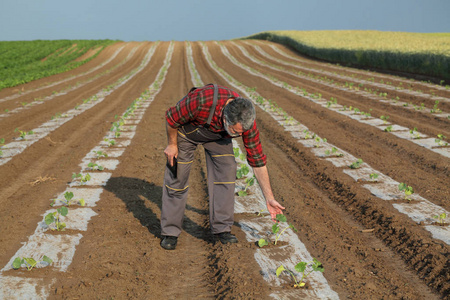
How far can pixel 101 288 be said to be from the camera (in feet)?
12.3

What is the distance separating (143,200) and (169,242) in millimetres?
1604

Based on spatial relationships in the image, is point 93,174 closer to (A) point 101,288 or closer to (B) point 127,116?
(A) point 101,288

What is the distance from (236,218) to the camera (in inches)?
209

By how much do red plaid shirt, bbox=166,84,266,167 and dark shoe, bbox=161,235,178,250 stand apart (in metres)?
1.29

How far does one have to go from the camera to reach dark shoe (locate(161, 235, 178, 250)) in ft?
14.9

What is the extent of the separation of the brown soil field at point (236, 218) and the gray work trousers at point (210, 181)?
0.32 metres

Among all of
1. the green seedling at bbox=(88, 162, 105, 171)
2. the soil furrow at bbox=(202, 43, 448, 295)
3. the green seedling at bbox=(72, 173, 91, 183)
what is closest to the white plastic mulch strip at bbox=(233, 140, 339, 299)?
the soil furrow at bbox=(202, 43, 448, 295)

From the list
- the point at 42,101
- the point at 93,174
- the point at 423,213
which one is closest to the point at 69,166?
the point at 93,174

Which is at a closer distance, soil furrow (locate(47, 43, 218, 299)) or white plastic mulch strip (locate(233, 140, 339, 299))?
white plastic mulch strip (locate(233, 140, 339, 299))

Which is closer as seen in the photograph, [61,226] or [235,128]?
[235,128]

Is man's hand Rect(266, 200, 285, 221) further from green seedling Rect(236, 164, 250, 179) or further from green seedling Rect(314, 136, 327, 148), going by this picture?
green seedling Rect(314, 136, 327, 148)

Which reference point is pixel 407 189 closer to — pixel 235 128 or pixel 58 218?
pixel 235 128

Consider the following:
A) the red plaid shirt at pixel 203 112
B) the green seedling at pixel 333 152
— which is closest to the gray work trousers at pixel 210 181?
the red plaid shirt at pixel 203 112

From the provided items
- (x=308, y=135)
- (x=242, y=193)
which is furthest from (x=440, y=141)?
(x=242, y=193)
